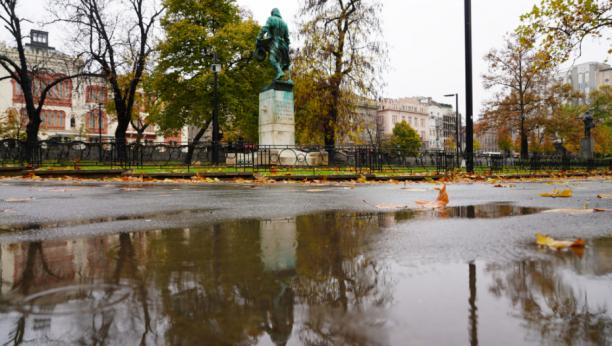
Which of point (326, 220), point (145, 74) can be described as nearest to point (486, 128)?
point (145, 74)

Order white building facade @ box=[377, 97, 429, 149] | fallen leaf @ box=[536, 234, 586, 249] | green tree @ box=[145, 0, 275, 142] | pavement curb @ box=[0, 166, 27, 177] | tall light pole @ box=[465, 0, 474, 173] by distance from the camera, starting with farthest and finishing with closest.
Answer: white building facade @ box=[377, 97, 429, 149] → green tree @ box=[145, 0, 275, 142] → tall light pole @ box=[465, 0, 474, 173] → pavement curb @ box=[0, 166, 27, 177] → fallen leaf @ box=[536, 234, 586, 249]

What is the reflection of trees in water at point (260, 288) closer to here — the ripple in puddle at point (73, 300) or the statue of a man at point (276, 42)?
the ripple in puddle at point (73, 300)

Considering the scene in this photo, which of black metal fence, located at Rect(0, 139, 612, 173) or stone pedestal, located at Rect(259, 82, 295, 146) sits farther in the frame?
stone pedestal, located at Rect(259, 82, 295, 146)

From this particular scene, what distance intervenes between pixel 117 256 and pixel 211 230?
0.99 meters

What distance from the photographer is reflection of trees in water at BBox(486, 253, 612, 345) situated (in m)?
1.25

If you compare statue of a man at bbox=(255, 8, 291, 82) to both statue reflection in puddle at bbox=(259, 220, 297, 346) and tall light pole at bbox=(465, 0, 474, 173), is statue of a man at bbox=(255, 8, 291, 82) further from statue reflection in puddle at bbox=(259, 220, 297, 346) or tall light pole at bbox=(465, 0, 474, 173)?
statue reflection in puddle at bbox=(259, 220, 297, 346)

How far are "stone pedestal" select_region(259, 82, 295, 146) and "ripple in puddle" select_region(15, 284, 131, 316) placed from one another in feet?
60.6

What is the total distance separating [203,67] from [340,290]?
1246 inches

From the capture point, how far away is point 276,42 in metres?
20.0

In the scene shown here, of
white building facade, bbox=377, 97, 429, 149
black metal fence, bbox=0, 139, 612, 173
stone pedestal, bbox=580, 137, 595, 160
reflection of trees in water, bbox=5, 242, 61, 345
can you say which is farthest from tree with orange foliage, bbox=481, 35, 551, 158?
white building facade, bbox=377, 97, 429, 149

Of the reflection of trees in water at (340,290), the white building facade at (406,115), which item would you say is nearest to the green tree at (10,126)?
the reflection of trees in water at (340,290)

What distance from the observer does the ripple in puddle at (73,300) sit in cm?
149

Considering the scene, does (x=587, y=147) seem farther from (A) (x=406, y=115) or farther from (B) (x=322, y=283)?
(A) (x=406, y=115)

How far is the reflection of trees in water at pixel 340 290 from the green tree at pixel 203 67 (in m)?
27.7
